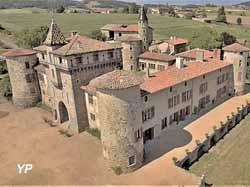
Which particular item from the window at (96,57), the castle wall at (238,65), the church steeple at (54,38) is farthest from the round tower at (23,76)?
the castle wall at (238,65)

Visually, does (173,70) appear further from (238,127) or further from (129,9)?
(129,9)

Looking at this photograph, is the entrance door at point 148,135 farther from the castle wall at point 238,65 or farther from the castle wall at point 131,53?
the castle wall at point 131,53

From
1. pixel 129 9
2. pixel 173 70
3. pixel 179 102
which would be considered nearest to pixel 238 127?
pixel 179 102

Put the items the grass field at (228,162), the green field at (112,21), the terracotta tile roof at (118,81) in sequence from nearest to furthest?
1. the terracotta tile roof at (118,81)
2. the grass field at (228,162)
3. the green field at (112,21)

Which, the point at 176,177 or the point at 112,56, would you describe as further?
the point at 112,56

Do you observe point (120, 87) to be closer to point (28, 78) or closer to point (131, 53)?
point (28, 78)

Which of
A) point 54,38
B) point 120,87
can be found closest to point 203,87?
point 120,87

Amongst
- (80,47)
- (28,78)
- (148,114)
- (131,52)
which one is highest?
(80,47)
